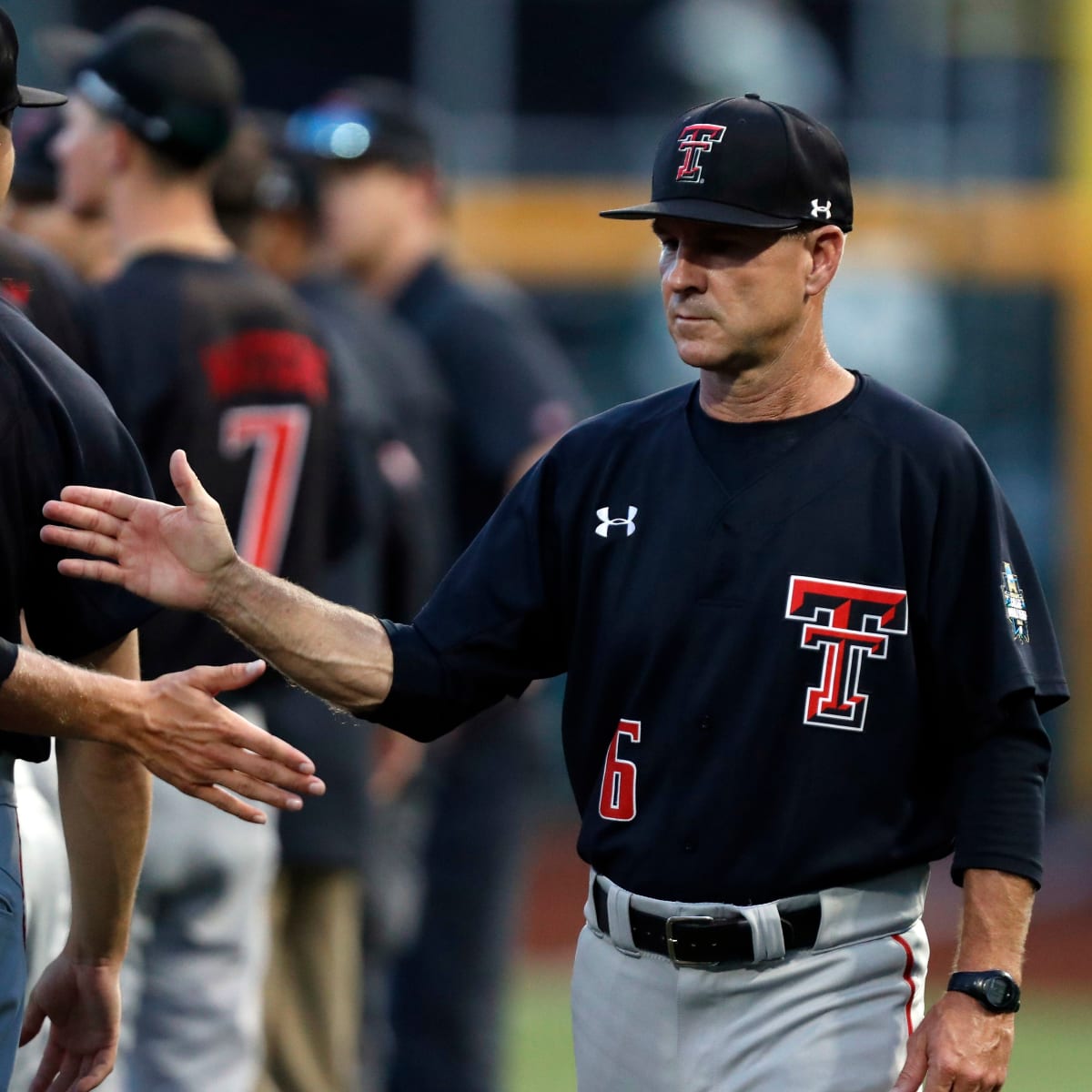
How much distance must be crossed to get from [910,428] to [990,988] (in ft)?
2.68

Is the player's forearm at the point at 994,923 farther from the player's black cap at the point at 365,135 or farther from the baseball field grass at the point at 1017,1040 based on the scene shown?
the baseball field grass at the point at 1017,1040

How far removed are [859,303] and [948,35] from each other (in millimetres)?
2171

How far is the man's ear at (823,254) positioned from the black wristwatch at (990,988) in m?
1.02

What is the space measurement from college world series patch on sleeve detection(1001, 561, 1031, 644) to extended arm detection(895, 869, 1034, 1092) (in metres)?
0.35

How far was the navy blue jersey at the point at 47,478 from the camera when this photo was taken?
2.79m

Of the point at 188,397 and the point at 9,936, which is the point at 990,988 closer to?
the point at 9,936

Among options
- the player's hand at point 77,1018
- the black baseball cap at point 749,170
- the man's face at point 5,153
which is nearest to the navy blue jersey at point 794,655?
the black baseball cap at point 749,170

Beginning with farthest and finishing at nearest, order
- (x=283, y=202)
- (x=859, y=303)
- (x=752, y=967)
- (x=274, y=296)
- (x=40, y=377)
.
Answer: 1. (x=859, y=303)
2. (x=283, y=202)
3. (x=274, y=296)
4. (x=752, y=967)
5. (x=40, y=377)

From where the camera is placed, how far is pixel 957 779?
312 centimetres

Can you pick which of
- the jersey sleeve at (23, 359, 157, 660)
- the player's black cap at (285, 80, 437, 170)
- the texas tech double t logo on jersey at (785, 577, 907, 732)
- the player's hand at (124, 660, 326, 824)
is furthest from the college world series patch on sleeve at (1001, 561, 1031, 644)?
the player's black cap at (285, 80, 437, 170)

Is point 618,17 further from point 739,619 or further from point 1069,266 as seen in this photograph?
point 739,619

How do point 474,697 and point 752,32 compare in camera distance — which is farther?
point 752,32

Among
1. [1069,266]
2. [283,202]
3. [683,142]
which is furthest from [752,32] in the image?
[683,142]

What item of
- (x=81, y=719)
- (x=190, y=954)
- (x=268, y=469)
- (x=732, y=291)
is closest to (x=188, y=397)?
(x=268, y=469)
